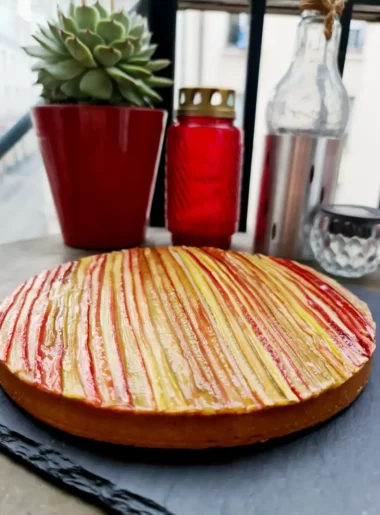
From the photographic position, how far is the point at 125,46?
543 mm

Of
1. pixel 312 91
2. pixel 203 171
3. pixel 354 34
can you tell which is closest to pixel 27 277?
pixel 203 171

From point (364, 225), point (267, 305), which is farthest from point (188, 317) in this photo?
point (364, 225)

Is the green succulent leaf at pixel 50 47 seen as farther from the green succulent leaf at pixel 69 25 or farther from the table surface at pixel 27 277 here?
the table surface at pixel 27 277

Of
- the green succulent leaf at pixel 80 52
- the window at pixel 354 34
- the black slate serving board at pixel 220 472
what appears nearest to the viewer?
the black slate serving board at pixel 220 472

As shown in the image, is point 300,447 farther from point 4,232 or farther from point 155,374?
point 4,232

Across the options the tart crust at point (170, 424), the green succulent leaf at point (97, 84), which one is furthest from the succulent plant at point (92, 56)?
the tart crust at point (170, 424)

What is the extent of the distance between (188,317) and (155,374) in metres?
0.09

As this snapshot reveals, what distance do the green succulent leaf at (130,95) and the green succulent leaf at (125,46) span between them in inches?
1.4

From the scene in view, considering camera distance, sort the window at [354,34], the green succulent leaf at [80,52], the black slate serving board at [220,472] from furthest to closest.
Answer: the window at [354,34] → the green succulent leaf at [80,52] → the black slate serving board at [220,472]

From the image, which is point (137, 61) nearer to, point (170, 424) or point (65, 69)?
point (65, 69)

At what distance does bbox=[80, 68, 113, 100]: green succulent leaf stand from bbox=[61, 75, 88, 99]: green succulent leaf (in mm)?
16

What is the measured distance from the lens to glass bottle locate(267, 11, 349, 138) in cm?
58

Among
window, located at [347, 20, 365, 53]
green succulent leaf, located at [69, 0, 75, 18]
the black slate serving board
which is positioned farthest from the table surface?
window, located at [347, 20, 365, 53]

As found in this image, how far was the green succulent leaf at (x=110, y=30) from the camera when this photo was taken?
534 mm
